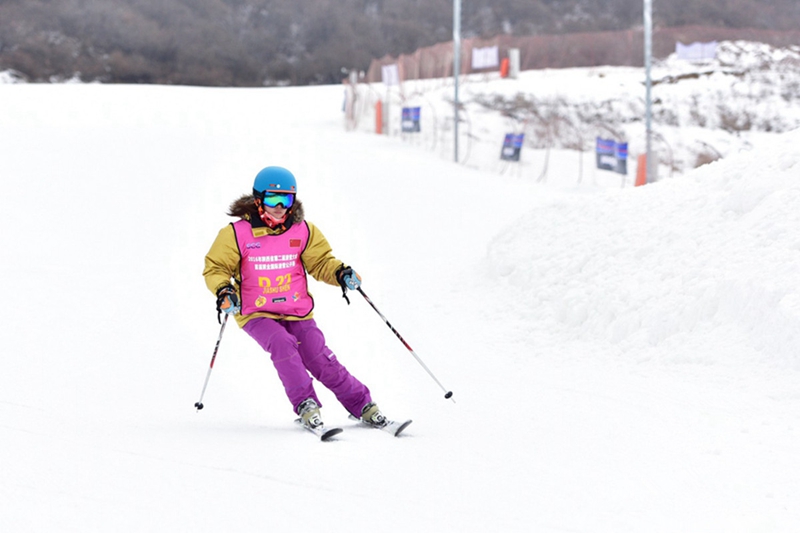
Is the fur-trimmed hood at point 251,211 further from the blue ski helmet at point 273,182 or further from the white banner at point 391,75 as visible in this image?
the white banner at point 391,75

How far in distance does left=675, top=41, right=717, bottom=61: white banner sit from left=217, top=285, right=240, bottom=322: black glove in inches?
931

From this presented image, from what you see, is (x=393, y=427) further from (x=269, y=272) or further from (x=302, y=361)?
(x=269, y=272)

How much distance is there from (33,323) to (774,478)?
6197 millimetres

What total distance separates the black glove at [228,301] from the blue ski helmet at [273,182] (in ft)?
1.90

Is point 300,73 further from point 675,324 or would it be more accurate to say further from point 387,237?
point 675,324

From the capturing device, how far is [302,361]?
454 cm

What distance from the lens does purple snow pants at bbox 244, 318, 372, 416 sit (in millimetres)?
4355

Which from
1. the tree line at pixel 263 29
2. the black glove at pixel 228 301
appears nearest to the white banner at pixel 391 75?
the tree line at pixel 263 29

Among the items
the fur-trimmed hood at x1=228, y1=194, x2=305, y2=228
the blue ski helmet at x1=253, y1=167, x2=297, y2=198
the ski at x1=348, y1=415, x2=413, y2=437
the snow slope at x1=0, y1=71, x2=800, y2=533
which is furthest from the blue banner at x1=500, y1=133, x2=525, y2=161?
the ski at x1=348, y1=415, x2=413, y2=437

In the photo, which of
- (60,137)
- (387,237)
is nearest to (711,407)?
(387,237)

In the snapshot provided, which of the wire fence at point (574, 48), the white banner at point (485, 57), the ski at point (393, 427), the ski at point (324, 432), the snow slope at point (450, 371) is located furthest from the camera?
the white banner at point (485, 57)

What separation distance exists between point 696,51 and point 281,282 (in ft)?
77.6

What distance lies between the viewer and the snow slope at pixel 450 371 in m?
3.21

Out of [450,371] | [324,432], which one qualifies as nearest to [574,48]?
[450,371]
